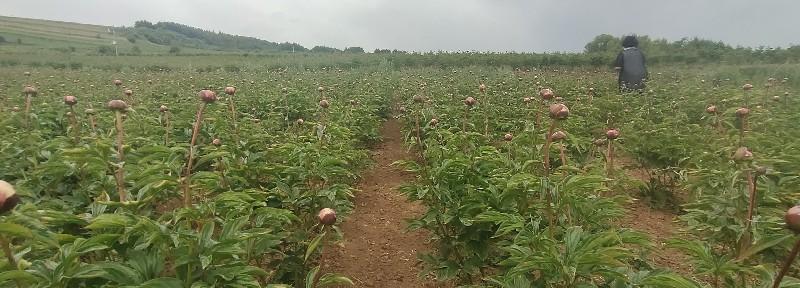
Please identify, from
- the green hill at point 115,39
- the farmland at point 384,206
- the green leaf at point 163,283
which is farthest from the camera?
the green hill at point 115,39

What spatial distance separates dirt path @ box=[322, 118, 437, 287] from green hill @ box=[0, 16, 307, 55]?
122 feet

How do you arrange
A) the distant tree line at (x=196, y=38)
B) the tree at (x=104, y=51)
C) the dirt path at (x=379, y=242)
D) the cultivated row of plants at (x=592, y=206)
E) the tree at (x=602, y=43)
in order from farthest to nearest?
the distant tree line at (x=196, y=38)
the tree at (x=104, y=51)
the tree at (x=602, y=43)
the dirt path at (x=379, y=242)
the cultivated row of plants at (x=592, y=206)

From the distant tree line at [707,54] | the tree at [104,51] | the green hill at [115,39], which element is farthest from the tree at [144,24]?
the distant tree line at [707,54]

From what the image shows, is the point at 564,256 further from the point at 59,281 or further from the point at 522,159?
the point at 522,159

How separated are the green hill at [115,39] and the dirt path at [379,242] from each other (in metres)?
37.2

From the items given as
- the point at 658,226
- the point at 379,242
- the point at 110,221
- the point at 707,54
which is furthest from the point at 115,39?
the point at 110,221

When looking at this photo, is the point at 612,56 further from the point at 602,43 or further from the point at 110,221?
the point at 110,221

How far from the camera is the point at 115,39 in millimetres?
55875

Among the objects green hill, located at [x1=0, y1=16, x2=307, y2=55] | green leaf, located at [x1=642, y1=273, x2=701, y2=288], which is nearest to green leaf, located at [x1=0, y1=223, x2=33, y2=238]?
green leaf, located at [x1=642, y1=273, x2=701, y2=288]

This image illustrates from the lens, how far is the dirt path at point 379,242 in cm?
474

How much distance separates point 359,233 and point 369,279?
1097mm

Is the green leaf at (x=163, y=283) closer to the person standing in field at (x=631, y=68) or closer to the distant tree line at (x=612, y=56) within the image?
the person standing in field at (x=631, y=68)

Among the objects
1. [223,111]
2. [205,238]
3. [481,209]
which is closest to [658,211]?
[481,209]

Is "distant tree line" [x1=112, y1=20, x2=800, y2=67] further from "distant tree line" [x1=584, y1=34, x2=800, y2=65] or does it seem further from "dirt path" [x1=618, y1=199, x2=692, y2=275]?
"dirt path" [x1=618, y1=199, x2=692, y2=275]
